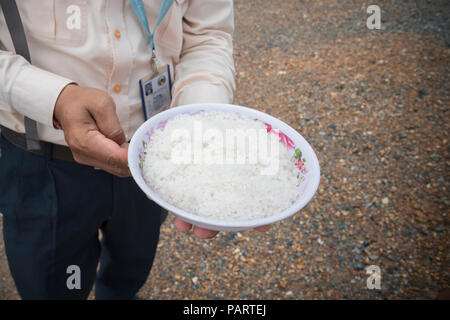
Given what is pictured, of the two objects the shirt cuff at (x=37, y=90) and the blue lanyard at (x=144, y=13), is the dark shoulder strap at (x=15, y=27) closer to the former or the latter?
the shirt cuff at (x=37, y=90)

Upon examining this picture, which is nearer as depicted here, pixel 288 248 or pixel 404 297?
pixel 404 297

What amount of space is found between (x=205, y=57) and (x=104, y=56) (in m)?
0.44

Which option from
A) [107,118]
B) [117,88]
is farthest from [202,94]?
[107,118]

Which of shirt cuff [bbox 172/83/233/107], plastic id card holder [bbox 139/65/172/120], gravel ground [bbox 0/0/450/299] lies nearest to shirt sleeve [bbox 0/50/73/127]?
plastic id card holder [bbox 139/65/172/120]

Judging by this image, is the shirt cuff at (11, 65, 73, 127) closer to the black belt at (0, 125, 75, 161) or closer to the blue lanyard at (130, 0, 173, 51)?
the black belt at (0, 125, 75, 161)

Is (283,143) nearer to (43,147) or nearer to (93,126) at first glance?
(93,126)

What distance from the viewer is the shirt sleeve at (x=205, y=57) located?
4.47ft

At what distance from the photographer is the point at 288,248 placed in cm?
266

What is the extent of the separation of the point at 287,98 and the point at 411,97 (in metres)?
1.36

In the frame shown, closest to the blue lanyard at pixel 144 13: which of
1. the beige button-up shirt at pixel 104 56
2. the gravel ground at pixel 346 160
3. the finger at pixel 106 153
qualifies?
the beige button-up shirt at pixel 104 56

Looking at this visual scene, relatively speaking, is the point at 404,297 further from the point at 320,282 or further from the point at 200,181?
the point at 200,181

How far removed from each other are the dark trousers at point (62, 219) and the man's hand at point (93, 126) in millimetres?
330

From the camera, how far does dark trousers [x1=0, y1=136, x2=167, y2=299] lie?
4.44 feet

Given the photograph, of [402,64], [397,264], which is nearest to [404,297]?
[397,264]
